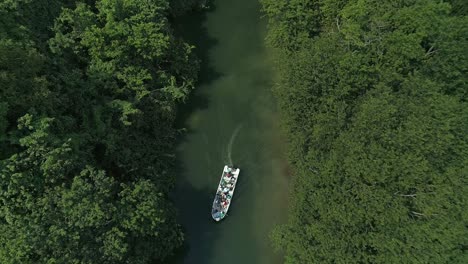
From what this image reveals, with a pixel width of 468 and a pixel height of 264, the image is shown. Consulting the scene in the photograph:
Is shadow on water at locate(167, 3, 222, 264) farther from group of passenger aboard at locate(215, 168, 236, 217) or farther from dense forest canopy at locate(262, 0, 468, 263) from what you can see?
dense forest canopy at locate(262, 0, 468, 263)

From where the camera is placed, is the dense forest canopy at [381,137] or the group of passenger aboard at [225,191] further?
the group of passenger aboard at [225,191]

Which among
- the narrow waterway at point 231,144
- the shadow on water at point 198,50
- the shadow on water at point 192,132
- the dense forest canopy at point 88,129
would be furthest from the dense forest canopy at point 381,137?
the dense forest canopy at point 88,129

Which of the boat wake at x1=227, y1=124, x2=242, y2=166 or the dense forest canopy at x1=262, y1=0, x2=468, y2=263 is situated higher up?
Answer: the dense forest canopy at x1=262, y1=0, x2=468, y2=263

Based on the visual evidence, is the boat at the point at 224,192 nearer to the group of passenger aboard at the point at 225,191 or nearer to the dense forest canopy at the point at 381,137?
the group of passenger aboard at the point at 225,191

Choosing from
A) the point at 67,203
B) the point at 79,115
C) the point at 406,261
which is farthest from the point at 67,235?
the point at 406,261

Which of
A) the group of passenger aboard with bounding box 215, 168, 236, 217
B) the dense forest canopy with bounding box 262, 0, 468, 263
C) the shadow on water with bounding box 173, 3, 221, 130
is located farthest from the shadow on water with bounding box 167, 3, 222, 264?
the dense forest canopy with bounding box 262, 0, 468, 263

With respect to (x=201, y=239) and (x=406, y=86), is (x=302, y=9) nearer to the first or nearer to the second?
(x=406, y=86)

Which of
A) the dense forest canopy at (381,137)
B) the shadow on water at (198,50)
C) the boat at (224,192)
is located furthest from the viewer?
the shadow on water at (198,50)
